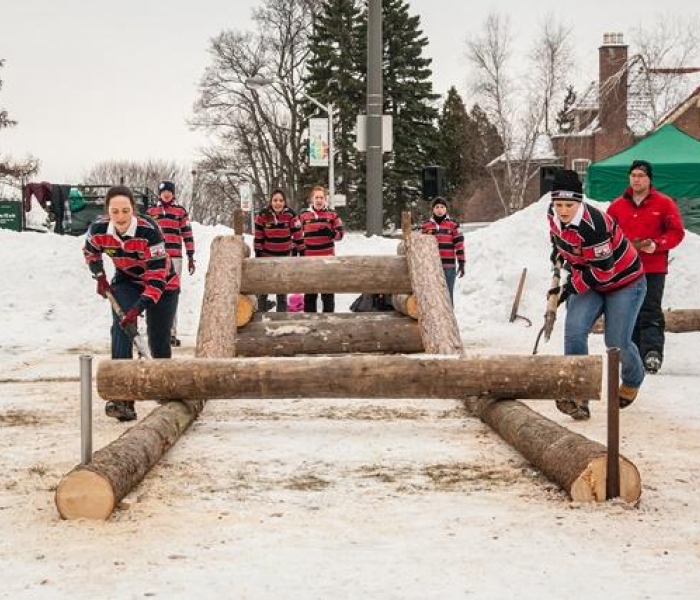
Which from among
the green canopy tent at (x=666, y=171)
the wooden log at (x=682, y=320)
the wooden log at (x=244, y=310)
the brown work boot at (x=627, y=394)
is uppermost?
the green canopy tent at (x=666, y=171)

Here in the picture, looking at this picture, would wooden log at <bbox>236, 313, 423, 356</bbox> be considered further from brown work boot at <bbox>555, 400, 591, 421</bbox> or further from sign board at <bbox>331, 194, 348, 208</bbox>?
sign board at <bbox>331, 194, 348, 208</bbox>

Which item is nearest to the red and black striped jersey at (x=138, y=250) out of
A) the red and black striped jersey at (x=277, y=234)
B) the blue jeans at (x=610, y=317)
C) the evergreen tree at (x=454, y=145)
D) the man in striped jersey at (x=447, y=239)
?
the blue jeans at (x=610, y=317)

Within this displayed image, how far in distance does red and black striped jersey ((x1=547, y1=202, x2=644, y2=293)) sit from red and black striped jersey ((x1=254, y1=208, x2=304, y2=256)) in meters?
6.29

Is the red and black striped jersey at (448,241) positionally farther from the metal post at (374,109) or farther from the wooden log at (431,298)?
the metal post at (374,109)

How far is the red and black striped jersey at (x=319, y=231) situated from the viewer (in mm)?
12875

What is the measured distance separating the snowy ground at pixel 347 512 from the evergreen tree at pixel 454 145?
48.6m

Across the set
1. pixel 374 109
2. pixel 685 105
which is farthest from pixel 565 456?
pixel 685 105

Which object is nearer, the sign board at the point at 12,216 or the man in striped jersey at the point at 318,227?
the man in striped jersey at the point at 318,227

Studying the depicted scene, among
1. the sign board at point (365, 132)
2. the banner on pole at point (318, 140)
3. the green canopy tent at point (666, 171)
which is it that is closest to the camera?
the sign board at point (365, 132)

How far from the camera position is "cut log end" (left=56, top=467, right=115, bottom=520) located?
185 inches

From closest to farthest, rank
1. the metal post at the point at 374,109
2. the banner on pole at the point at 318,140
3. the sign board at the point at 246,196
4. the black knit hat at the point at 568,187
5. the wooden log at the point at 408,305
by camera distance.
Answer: the black knit hat at the point at 568,187 → the wooden log at the point at 408,305 → the metal post at the point at 374,109 → the banner on pole at the point at 318,140 → the sign board at the point at 246,196

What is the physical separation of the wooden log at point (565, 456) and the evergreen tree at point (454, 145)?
4945cm

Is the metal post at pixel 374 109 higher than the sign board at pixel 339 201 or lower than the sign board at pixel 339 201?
higher

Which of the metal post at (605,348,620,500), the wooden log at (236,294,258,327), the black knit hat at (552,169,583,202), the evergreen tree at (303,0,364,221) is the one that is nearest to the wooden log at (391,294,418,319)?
the wooden log at (236,294,258,327)
